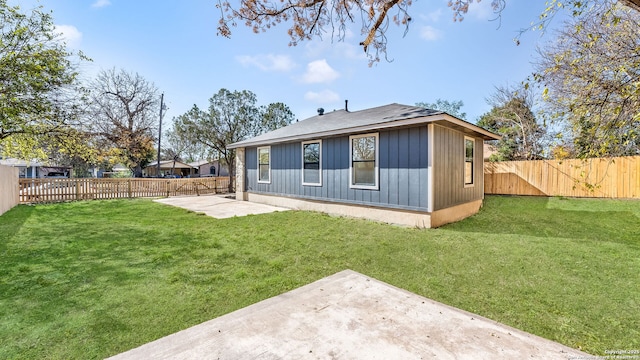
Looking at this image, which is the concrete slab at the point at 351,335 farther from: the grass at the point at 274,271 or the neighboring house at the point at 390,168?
the neighboring house at the point at 390,168

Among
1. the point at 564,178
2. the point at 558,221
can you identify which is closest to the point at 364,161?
the point at 558,221

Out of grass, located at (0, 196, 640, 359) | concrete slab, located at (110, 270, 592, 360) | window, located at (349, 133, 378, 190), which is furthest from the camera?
window, located at (349, 133, 378, 190)

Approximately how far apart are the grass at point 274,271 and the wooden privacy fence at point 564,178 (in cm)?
285

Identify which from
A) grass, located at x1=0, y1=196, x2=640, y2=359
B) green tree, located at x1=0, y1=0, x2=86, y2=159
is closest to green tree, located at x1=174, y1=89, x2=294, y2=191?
green tree, located at x1=0, y1=0, x2=86, y2=159

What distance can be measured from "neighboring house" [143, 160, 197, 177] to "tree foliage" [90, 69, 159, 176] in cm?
1154

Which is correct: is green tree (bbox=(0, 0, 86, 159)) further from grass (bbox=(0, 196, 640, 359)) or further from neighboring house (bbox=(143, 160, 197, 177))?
neighboring house (bbox=(143, 160, 197, 177))

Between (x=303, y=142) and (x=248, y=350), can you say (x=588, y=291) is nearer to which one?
(x=248, y=350)

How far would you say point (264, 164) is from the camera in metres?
10.8

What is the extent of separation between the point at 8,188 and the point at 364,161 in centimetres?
1167

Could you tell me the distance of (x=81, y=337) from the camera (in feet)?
6.80

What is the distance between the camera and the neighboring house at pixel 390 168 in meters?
6.19

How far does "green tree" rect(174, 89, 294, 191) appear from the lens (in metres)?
16.3

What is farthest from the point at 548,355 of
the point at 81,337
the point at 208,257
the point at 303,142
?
the point at 303,142

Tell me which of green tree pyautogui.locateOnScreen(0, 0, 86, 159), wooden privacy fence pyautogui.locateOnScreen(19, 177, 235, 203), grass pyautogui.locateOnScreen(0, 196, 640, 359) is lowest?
grass pyautogui.locateOnScreen(0, 196, 640, 359)
